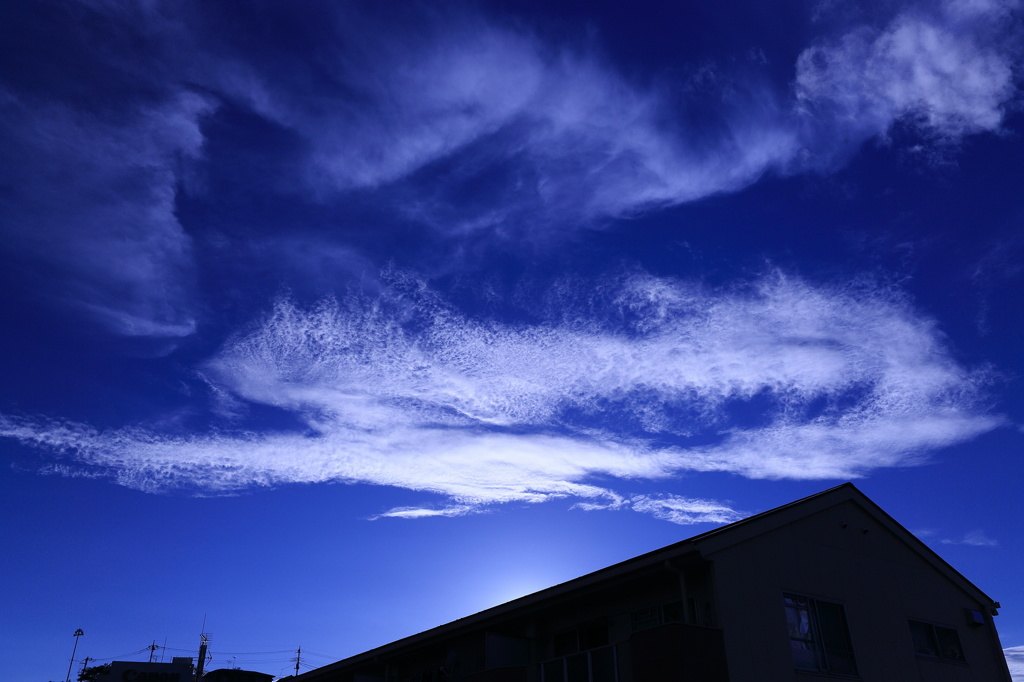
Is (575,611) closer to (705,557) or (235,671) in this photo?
(705,557)

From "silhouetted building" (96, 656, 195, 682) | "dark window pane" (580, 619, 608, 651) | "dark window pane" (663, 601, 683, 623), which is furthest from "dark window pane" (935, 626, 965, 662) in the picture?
"silhouetted building" (96, 656, 195, 682)

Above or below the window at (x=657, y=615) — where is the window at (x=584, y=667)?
below

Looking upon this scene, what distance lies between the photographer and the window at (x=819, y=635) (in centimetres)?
1359

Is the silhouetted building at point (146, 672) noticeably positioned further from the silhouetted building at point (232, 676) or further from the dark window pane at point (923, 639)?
the dark window pane at point (923, 639)

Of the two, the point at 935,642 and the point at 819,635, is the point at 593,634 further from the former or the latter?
the point at 935,642

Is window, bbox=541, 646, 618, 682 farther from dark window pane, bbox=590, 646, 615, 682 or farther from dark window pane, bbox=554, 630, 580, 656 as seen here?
dark window pane, bbox=554, 630, 580, 656

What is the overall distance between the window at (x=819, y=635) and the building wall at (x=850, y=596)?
16cm

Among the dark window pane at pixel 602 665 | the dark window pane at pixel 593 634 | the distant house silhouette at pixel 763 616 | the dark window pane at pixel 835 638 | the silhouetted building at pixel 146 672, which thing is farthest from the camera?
the silhouetted building at pixel 146 672

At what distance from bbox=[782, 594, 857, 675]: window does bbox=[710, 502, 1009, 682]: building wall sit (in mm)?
156

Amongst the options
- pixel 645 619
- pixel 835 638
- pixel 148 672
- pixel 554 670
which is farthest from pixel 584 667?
pixel 148 672

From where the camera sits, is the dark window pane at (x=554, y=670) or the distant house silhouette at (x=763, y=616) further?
the dark window pane at (x=554, y=670)

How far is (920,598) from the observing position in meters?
16.4

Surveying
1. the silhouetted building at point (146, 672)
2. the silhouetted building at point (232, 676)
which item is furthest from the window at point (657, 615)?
the silhouetted building at point (146, 672)

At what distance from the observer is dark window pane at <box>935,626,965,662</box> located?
1617 centimetres
